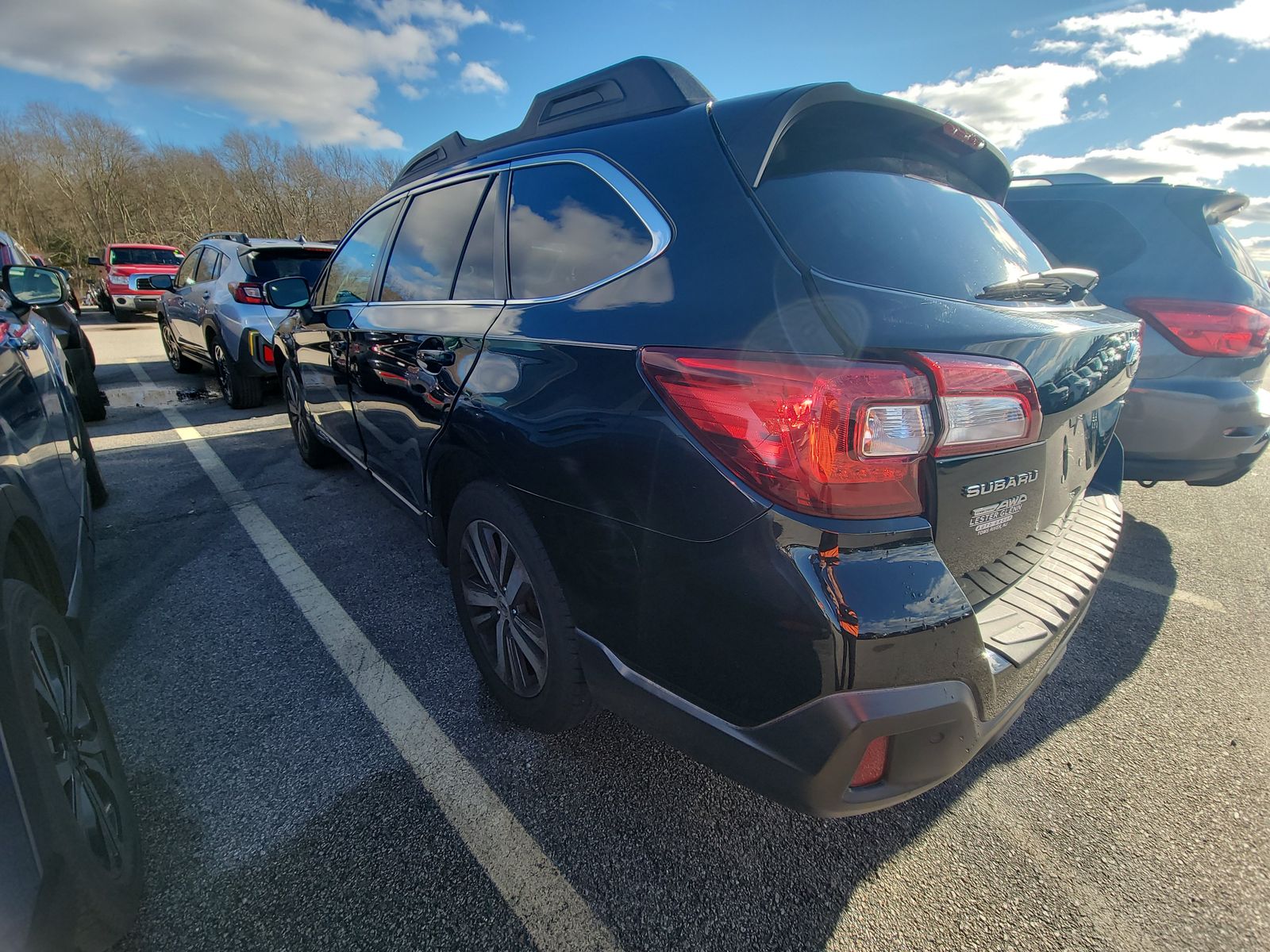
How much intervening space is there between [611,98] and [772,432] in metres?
1.35

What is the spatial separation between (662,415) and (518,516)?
0.70 metres

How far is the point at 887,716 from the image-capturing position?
1207 mm

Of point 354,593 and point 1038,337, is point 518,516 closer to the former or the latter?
→ point 1038,337

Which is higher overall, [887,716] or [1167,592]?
[887,716]

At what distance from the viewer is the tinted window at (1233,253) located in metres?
3.36

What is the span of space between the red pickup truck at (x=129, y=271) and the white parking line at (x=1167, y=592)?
18220 mm

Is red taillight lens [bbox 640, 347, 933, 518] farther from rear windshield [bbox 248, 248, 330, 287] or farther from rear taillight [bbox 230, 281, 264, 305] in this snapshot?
rear taillight [bbox 230, 281, 264, 305]

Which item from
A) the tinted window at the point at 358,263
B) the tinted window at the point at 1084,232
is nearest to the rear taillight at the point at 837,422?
the tinted window at the point at 358,263

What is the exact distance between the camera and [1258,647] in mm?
2775

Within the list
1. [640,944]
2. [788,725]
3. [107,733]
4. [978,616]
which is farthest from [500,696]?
[978,616]

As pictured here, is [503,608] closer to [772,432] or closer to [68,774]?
[68,774]

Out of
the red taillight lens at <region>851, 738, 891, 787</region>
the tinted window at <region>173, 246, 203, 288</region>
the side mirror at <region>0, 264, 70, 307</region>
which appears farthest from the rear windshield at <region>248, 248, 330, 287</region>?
the red taillight lens at <region>851, 738, 891, 787</region>

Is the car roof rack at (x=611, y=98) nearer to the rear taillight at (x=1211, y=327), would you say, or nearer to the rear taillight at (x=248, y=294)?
the rear taillight at (x=1211, y=327)

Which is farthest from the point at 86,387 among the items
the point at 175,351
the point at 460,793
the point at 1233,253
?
the point at 1233,253
